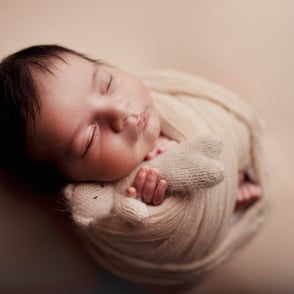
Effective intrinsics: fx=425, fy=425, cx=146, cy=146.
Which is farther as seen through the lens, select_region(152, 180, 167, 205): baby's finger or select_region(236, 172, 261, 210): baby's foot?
select_region(236, 172, 261, 210): baby's foot

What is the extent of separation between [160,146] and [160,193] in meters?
0.10

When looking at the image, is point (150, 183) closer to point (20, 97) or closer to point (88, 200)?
point (88, 200)

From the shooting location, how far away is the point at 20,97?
66 centimetres

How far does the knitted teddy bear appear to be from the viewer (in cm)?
68

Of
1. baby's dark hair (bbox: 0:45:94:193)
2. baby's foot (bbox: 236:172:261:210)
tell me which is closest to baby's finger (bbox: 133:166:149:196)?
baby's dark hair (bbox: 0:45:94:193)

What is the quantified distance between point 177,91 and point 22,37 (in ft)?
1.16

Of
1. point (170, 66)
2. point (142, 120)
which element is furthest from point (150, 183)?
point (170, 66)

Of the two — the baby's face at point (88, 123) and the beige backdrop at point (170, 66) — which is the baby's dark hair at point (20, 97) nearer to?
the baby's face at point (88, 123)

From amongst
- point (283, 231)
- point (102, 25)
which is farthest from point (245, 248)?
point (102, 25)

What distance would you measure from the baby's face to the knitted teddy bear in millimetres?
26

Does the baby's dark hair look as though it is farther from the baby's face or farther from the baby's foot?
the baby's foot

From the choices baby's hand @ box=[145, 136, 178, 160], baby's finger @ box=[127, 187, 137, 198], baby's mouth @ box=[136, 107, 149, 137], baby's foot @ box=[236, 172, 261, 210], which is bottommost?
baby's foot @ box=[236, 172, 261, 210]

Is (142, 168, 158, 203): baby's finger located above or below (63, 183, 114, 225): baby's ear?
above

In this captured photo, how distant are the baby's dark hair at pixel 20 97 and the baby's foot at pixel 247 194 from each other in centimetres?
42
